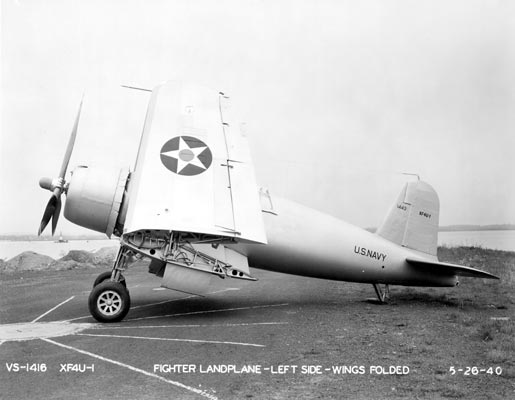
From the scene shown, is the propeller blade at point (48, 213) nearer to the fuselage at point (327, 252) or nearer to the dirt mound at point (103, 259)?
the fuselage at point (327, 252)

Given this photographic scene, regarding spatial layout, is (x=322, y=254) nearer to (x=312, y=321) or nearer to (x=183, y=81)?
(x=312, y=321)

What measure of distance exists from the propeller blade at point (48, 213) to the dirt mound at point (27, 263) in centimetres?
1149

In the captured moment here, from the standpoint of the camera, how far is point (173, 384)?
478 centimetres

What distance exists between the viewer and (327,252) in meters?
9.62

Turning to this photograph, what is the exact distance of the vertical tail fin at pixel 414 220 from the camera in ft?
34.3

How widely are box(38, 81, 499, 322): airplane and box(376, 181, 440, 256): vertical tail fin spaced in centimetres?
2

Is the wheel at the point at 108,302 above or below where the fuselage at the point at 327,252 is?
below

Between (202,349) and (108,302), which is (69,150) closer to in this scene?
(108,302)

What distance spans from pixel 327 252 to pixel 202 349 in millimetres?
4174

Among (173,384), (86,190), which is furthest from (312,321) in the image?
(86,190)

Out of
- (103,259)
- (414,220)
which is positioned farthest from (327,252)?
(103,259)

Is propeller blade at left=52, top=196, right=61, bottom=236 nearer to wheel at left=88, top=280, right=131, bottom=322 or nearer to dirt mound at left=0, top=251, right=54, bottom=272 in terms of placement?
wheel at left=88, top=280, right=131, bottom=322

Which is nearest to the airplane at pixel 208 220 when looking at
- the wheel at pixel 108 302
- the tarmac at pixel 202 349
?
the wheel at pixel 108 302

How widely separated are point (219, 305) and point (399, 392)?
5839 mm
